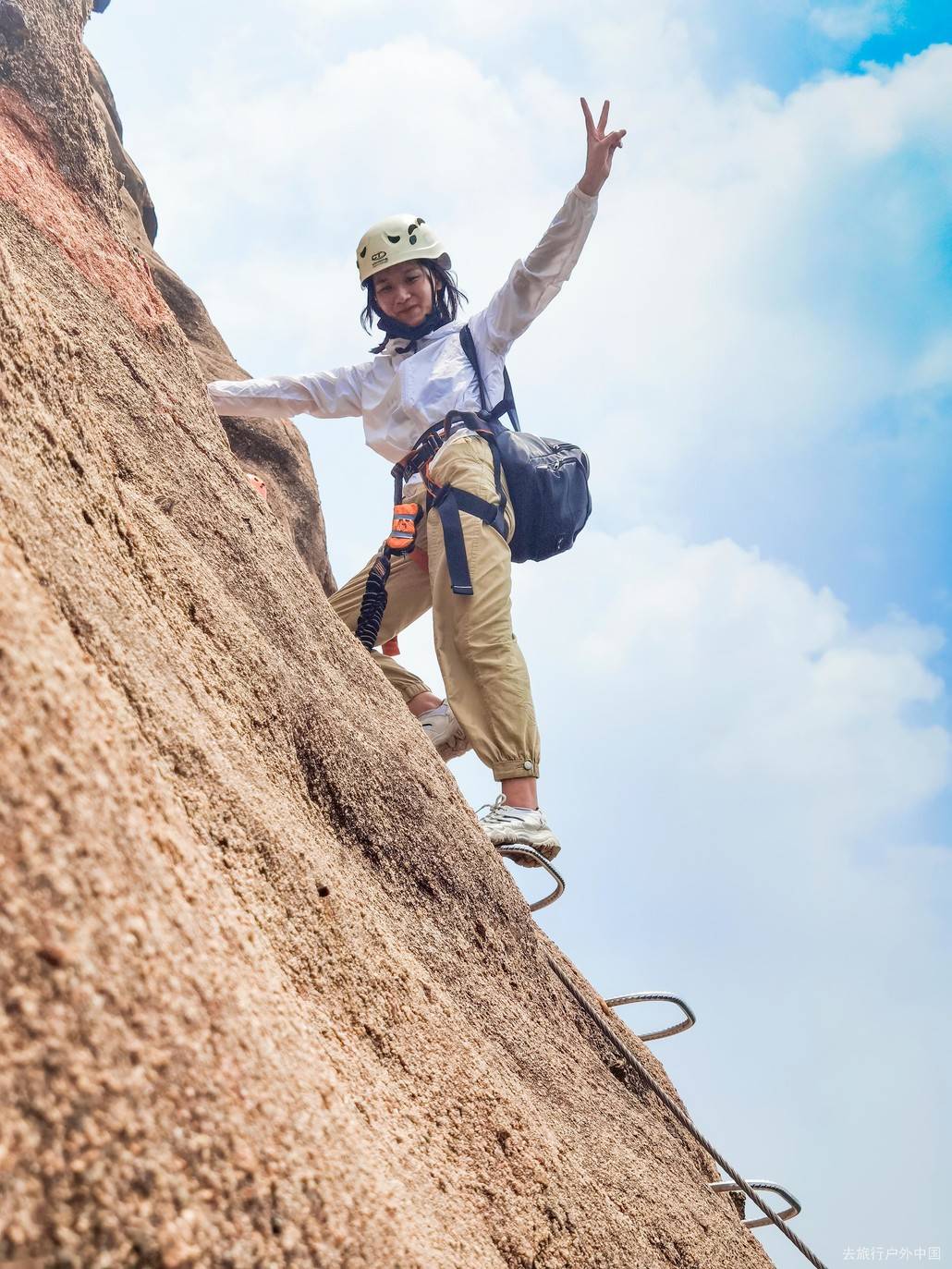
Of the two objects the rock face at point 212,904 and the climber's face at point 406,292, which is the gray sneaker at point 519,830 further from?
the climber's face at point 406,292

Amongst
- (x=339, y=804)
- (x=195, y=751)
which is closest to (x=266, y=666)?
(x=339, y=804)

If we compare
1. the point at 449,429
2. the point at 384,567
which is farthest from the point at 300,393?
the point at 384,567

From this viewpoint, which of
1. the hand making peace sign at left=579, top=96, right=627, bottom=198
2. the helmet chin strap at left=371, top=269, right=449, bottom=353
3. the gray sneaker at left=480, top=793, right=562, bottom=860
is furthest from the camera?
the helmet chin strap at left=371, top=269, right=449, bottom=353

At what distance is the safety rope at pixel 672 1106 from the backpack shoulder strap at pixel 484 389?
339 cm

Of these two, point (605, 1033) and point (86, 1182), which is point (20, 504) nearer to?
point (86, 1182)

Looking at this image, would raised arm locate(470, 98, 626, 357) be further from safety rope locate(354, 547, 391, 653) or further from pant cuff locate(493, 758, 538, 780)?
pant cuff locate(493, 758, 538, 780)

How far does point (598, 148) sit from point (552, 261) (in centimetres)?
66

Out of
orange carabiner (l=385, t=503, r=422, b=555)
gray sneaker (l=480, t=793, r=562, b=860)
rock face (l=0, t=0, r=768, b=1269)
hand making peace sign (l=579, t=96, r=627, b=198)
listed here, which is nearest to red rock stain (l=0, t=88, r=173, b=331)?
rock face (l=0, t=0, r=768, b=1269)

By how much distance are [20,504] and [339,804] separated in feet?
5.20

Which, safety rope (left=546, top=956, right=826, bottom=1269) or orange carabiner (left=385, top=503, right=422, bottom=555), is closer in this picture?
safety rope (left=546, top=956, right=826, bottom=1269)

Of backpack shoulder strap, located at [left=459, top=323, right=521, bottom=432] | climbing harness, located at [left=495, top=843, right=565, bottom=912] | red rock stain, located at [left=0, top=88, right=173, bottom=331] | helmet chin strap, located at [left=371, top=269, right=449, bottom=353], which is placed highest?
helmet chin strap, located at [left=371, top=269, right=449, bottom=353]

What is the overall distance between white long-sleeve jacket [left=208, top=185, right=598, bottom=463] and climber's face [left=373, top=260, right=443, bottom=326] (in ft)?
0.76

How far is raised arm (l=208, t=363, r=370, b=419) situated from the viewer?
23.5 feet

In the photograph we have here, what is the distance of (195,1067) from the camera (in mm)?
1784
